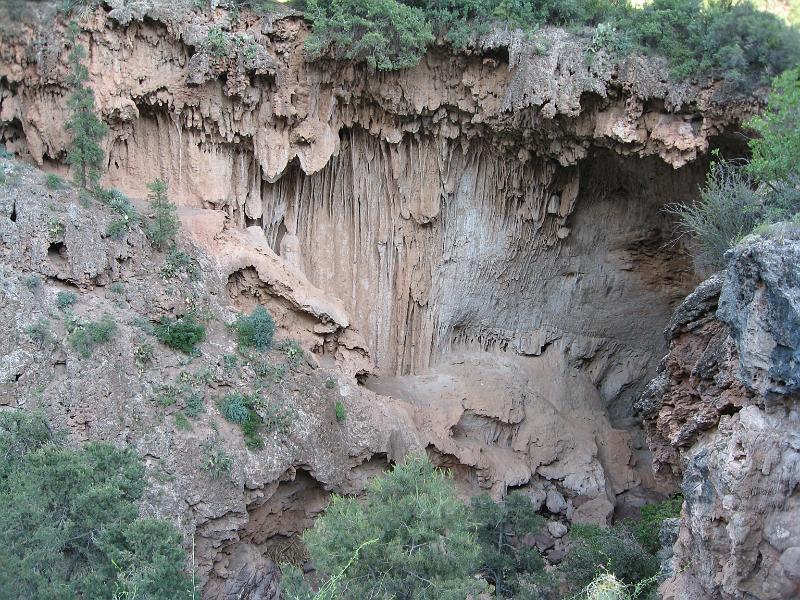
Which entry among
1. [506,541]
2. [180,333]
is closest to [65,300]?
[180,333]

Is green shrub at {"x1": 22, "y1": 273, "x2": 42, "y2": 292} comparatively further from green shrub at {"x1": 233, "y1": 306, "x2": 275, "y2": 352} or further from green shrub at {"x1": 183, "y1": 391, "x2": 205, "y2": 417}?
green shrub at {"x1": 233, "y1": 306, "x2": 275, "y2": 352}

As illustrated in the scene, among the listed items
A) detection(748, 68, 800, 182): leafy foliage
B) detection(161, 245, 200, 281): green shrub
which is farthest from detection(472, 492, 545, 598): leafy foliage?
detection(748, 68, 800, 182): leafy foliage

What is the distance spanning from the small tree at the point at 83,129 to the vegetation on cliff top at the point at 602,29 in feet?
18.2

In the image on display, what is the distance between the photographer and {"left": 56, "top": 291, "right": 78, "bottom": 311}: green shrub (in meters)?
17.8

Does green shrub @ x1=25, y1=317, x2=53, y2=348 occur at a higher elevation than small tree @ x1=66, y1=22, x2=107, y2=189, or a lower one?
lower

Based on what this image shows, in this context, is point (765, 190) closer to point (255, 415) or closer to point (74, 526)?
point (255, 415)

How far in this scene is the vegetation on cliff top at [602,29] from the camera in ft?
67.3

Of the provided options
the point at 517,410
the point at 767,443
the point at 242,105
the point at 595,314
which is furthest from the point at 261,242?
the point at 767,443

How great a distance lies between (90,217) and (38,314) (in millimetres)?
2672

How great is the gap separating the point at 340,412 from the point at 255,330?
2782 millimetres

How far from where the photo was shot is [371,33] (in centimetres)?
2083

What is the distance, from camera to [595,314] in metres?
26.4

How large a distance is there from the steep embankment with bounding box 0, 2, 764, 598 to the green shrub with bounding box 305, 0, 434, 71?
0.79 meters

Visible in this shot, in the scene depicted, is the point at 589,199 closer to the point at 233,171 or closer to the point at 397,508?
the point at 233,171
